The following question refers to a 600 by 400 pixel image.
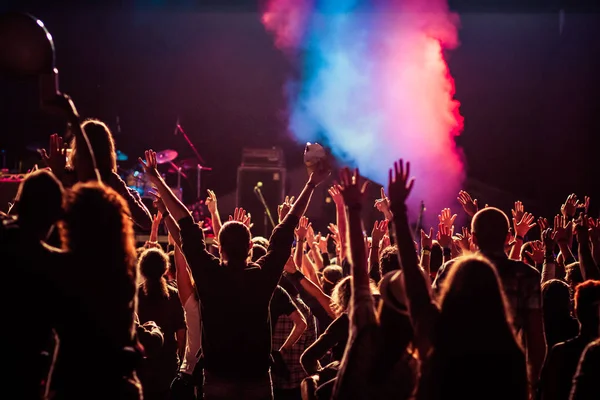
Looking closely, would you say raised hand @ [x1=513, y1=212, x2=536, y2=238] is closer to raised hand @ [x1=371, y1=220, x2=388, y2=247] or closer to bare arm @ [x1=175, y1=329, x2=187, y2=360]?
raised hand @ [x1=371, y1=220, x2=388, y2=247]

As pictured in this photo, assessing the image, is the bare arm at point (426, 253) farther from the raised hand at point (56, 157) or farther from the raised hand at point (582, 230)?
the raised hand at point (56, 157)

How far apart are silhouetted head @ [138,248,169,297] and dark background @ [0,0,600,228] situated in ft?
29.2

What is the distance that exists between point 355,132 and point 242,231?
10.4 metres

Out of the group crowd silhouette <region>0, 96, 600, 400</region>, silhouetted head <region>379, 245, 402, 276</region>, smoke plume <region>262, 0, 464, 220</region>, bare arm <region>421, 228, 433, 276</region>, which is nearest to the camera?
crowd silhouette <region>0, 96, 600, 400</region>

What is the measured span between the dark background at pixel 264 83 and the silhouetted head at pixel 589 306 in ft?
32.3

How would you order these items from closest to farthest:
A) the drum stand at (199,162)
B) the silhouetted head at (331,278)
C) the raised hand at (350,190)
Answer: the raised hand at (350,190)
the silhouetted head at (331,278)
the drum stand at (199,162)

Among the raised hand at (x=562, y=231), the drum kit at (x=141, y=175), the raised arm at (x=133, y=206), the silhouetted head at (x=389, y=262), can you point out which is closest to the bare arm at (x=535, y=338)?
the silhouetted head at (x=389, y=262)

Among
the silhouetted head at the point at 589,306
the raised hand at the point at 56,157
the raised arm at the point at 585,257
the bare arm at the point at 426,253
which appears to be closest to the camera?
the silhouetted head at the point at 589,306

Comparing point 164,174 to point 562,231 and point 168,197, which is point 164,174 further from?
point 168,197

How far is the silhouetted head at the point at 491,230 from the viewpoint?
351 cm

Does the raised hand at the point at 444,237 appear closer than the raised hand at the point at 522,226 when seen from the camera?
Yes

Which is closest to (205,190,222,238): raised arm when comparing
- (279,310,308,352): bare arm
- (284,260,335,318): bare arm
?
(284,260,335,318): bare arm

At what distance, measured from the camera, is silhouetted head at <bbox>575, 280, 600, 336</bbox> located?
10.5ft

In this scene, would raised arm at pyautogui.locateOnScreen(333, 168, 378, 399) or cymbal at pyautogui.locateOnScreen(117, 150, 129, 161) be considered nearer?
raised arm at pyautogui.locateOnScreen(333, 168, 378, 399)
